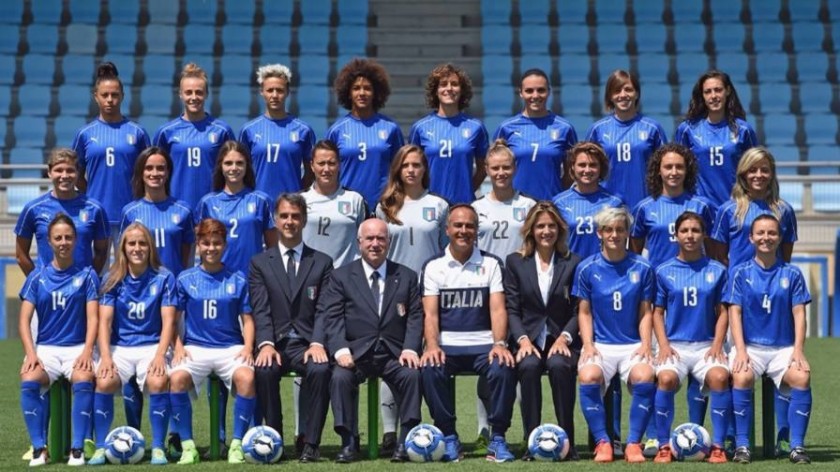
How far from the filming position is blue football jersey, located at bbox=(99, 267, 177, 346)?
7414mm

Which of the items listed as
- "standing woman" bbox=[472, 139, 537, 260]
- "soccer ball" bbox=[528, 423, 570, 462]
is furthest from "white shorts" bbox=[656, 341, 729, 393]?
"standing woman" bbox=[472, 139, 537, 260]

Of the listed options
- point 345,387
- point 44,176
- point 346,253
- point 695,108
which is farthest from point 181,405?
point 44,176

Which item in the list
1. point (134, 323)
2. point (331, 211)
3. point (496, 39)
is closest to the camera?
point (134, 323)

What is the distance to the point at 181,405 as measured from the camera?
7270 mm

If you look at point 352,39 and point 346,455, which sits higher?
point 352,39

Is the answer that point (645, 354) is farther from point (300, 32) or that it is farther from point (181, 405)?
point (300, 32)

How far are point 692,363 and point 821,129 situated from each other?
10814mm

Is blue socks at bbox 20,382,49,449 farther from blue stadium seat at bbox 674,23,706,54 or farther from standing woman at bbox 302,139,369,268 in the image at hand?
blue stadium seat at bbox 674,23,706,54

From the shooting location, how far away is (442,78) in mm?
8203

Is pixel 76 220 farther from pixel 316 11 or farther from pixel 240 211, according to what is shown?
pixel 316 11

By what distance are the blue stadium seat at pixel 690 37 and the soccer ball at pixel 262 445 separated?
498 inches

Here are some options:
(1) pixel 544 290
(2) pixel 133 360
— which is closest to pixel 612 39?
(1) pixel 544 290

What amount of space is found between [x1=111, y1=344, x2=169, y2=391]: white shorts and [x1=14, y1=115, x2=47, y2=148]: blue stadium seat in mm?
10184

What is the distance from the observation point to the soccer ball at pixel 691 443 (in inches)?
277
